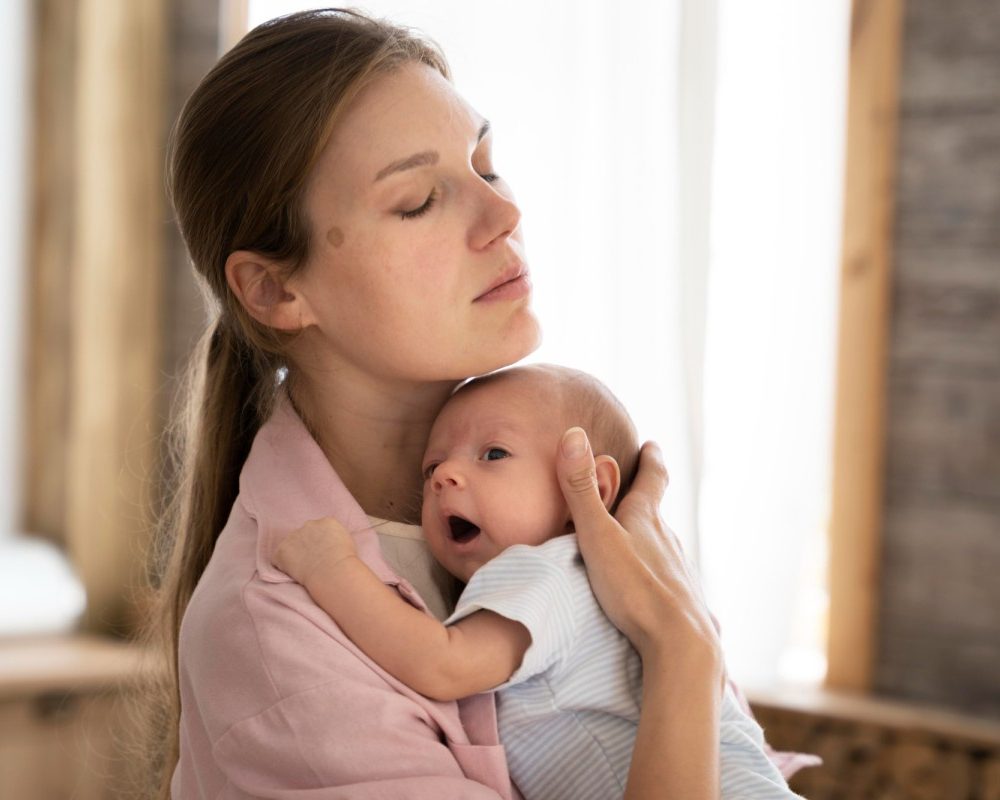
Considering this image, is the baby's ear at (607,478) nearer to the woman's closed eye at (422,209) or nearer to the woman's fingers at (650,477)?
the woman's fingers at (650,477)

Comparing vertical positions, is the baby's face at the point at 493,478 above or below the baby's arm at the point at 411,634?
above

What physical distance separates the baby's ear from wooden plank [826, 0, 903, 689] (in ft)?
4.87

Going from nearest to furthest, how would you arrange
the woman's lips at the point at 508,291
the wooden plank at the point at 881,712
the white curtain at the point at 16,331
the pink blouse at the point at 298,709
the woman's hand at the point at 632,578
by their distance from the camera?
the pink blouse at the point at 298,709 → the woman's hand at the point at 632,578 → the woman's lips at the point at 508,291 → the wooden plank at the point at 881,712 → the white curtain at the point at 16,331

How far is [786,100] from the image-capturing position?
9.34 ft

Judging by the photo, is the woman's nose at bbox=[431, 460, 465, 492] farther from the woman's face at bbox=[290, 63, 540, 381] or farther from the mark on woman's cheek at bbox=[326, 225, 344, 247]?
the mark on woman's cheek at bbox=[326, 225, 344, 247]

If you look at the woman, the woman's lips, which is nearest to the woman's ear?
the woman

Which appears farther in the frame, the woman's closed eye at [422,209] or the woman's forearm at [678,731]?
the woman's closed eye at [422,209]

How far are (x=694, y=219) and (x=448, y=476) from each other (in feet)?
5.38

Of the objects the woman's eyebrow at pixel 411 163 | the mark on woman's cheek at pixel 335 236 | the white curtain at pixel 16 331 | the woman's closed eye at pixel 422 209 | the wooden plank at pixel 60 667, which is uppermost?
the woman's eyebrow at pixel 411 163

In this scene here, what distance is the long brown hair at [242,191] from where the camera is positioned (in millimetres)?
1407

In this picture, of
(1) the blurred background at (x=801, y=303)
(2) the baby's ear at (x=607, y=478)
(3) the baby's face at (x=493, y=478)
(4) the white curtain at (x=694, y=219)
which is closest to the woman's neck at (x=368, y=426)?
(3) the baby's face at (x=493, y=478)

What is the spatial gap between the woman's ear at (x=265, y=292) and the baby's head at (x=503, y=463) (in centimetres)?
21

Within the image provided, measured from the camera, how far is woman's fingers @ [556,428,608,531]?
4.43 feet

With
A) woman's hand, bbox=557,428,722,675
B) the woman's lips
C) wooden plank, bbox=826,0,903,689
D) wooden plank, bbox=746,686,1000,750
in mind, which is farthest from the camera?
wooden plank, bbox=826,0,903,689
